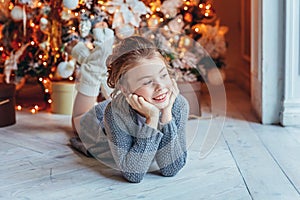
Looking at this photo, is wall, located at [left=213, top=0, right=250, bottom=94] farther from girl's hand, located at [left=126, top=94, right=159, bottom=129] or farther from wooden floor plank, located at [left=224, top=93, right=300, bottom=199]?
girl's hand, located at [left=126, top=94, right=159, bottom=129]

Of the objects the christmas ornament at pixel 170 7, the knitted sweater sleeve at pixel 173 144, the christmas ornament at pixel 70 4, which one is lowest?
the knitted sweater sleeve at pixel 173 144

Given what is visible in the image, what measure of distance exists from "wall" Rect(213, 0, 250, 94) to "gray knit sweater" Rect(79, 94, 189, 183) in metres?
2.03

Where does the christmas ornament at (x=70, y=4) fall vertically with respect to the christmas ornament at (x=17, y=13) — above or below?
above

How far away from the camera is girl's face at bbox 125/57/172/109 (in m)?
1.32

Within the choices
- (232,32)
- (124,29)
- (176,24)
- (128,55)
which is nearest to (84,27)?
(124,29)

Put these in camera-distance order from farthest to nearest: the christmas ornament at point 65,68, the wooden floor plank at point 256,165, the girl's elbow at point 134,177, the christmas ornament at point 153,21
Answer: the christmas ornament at point 153,21
the christmas ornament at point 65,68
the girl's elbow at point 134,177
the wooden floor plank at point 256,165

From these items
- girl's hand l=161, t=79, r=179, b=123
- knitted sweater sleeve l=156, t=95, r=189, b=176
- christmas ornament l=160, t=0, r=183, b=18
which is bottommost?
knitted sweater sleeve l=156, t=95, r=189, b=176

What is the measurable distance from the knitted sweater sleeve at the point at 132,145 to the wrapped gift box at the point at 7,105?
92 cm

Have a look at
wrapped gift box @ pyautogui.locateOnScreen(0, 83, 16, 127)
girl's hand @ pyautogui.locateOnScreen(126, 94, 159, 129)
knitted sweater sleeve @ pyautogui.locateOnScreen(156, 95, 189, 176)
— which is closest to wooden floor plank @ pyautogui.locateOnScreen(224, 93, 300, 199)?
knitted sweater sleeve @ pyautogui.locateOnScreen(156, 95, 189, 176)

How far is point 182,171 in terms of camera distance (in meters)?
1.49

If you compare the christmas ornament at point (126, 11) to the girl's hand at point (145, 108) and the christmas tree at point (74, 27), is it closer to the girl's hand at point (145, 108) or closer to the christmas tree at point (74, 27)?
the christmas tree at point (74, 27)

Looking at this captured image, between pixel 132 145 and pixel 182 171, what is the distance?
183 millimetres

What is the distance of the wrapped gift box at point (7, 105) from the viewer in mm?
2172

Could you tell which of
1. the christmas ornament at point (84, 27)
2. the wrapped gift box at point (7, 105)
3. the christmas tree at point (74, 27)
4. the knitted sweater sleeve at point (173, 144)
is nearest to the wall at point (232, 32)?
the christmas tree at point (74, 27)
